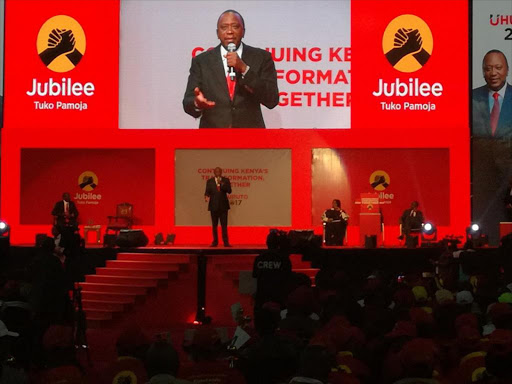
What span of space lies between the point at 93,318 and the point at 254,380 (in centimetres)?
941

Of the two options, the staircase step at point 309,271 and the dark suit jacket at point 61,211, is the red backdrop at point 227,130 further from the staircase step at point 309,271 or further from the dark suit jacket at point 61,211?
the staircase step at point 309,271

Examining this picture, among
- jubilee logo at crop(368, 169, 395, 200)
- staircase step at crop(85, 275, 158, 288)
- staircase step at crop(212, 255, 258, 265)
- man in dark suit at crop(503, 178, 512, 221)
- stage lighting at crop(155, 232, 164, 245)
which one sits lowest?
staircase step at crop(85, 275, 158, 288)

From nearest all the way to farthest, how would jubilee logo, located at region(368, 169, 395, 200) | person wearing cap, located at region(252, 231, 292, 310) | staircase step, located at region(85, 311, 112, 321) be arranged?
person wearing cap, located at region(252, 231, 292, 310) < staircase step, located at region(85, 311, 112, 321) < jubilee logo, located at region(368, 169, 395, 200)

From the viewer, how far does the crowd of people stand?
482 centimetres

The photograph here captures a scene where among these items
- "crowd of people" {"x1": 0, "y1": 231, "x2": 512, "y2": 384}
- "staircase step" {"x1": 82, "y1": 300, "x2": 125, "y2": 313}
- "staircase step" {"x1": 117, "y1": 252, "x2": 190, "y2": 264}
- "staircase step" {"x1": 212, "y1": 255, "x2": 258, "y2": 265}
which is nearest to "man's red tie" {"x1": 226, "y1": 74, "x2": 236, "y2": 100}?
"staircase step" {"x1": 117, "y1": 252, "x2": 190, "y2": 264}

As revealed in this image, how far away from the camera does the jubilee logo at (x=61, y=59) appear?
20.8 meters

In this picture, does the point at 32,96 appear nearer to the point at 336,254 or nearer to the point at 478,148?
the point at 336,254

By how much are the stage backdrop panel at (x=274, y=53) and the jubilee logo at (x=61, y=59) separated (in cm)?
133

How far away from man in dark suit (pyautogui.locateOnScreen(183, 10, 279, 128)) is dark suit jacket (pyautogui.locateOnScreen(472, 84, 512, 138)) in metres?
4.60

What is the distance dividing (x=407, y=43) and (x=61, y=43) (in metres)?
8.05

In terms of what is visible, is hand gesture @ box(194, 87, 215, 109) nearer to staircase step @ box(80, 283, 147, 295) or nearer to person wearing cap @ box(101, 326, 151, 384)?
staircase step @ box(80, 283, 147, 295)

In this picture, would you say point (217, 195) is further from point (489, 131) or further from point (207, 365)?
point (207, 365)

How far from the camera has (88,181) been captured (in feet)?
69.5

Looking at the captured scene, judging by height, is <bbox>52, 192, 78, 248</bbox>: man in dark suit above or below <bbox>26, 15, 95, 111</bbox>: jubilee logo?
below
